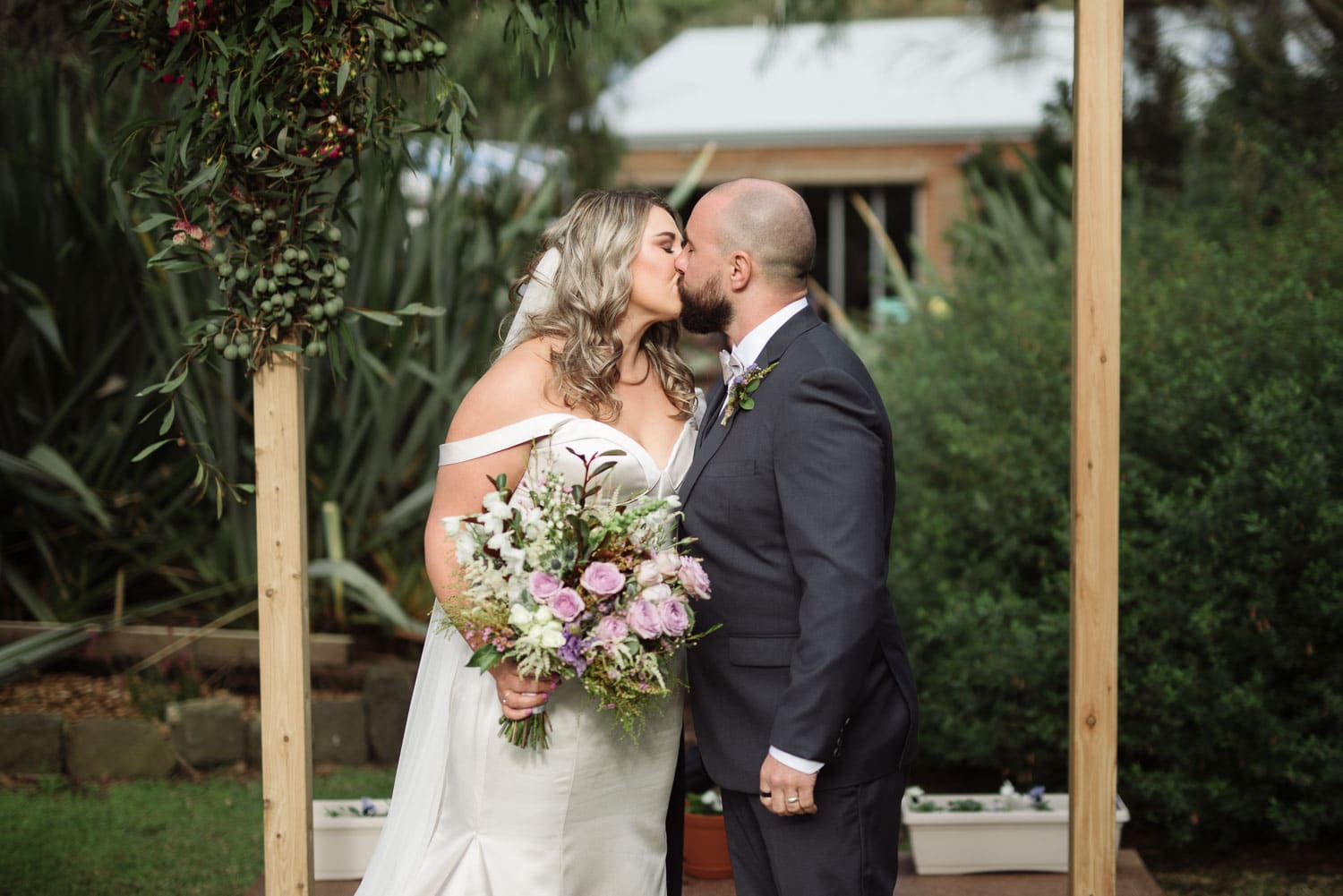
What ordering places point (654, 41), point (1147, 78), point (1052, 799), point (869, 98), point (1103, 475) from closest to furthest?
1. point (1103, 475)
2. point (1052, 799)
3. point (1147, 78)
4. point (869, 98)
5. point (654, 41)

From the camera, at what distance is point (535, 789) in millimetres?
2803

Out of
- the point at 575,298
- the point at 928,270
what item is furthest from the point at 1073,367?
the point at 928,270

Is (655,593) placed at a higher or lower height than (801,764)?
higher

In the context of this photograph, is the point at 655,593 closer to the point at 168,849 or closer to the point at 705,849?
the point at 705,849

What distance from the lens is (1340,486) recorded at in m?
4.54

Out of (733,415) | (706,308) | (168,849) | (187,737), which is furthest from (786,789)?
(187,737)

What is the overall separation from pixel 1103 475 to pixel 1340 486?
2.14 metres

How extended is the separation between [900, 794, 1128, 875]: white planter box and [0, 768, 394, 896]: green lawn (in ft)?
7.33

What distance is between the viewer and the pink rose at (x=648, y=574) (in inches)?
97.0

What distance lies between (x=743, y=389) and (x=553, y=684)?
28.3 inches

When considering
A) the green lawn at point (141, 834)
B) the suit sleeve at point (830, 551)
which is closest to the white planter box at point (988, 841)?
the suit sleeve at point (830, 551)

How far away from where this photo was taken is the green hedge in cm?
447

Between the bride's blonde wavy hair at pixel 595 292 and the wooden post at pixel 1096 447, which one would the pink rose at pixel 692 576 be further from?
the wooden post at pixel 1096 447

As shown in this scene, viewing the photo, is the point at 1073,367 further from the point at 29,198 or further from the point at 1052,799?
the point at 29,198
